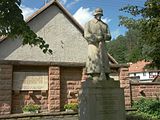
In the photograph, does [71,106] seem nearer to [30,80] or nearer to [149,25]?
[30,80]

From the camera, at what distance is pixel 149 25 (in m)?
13.1

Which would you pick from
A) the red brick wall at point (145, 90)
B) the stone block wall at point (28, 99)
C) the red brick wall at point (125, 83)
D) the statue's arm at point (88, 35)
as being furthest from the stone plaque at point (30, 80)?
the red brick wall at point (145, 90)

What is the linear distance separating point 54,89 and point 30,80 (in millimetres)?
1016

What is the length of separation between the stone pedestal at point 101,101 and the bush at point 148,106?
446 centimetres

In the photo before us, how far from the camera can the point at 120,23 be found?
1420cm

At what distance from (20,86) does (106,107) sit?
4706mm

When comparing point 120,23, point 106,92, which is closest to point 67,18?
point 120,23

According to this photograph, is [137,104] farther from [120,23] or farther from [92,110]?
[92,110]

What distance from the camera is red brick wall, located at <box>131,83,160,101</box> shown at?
14.4 meters

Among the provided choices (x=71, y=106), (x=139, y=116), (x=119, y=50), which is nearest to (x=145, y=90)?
(x=139, y=116)

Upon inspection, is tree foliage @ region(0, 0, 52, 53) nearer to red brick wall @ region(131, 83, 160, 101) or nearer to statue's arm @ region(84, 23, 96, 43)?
statue's arm @ region(84, 23, 96, 43)

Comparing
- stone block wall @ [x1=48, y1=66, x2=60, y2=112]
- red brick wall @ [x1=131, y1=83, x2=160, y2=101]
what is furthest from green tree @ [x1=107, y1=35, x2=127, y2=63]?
stone block wall @ [x1=48, y1=66, x2=60, y2=112]

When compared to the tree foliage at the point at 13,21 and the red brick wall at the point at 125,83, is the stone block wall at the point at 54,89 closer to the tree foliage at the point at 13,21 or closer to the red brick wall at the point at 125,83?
the red brick wall at the point at 125,83

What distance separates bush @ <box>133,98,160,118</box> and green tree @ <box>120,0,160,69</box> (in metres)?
1.80
